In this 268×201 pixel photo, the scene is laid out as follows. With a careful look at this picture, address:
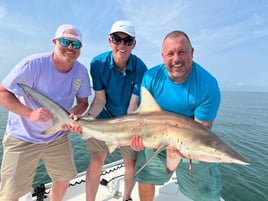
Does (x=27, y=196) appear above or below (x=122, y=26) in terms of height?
below

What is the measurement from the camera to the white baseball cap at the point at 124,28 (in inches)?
116

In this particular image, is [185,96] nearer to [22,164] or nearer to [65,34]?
[65,34]

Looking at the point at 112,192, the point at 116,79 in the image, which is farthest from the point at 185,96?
the point at 112,192

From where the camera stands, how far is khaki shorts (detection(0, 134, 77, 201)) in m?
2.69

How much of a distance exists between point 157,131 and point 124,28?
1.26 meters

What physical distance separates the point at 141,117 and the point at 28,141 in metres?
1.25

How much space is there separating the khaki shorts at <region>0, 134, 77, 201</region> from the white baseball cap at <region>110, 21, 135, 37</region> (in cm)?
149

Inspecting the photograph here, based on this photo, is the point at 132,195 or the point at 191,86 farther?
the point at 132,195

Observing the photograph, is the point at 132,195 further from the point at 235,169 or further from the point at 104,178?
the point at 235,169

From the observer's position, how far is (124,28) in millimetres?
2953

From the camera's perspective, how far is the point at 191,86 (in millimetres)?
2777

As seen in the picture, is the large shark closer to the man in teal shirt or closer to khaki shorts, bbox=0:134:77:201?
the man in teal shirt

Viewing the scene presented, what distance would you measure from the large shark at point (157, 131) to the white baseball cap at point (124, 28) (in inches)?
30.1

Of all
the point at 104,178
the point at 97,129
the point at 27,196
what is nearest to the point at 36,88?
the point at 97,129
